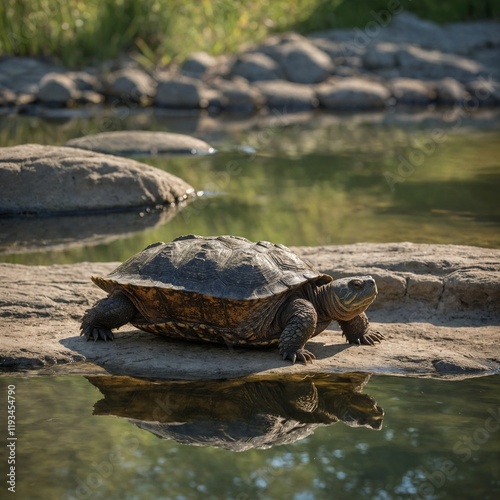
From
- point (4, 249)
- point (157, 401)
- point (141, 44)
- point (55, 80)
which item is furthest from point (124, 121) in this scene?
point (157, 401)

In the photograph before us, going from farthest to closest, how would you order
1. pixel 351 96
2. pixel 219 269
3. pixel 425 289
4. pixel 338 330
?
1. pixel 351 96
2. pixel 425 289
3. pixel 338 330
4. pixel 219 269

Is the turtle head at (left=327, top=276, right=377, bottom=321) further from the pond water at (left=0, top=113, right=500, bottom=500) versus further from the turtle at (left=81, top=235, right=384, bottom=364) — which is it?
the pond water at (left=0, top=113, right=500, bottom=500)

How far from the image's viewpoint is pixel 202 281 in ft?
18.5

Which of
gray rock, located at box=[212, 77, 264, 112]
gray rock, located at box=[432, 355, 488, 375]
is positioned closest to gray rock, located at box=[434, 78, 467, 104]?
gray rock, located at box=[212, 77, 264, 112]

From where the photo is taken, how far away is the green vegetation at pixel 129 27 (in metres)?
19.4

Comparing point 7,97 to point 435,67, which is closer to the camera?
point 7,97

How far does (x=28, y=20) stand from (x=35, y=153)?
1009 cm

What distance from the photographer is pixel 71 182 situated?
10141mm

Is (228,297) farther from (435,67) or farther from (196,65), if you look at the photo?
(435,67)

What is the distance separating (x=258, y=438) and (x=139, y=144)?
8.71m

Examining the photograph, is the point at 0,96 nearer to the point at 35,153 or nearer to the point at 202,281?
the point at 35,153

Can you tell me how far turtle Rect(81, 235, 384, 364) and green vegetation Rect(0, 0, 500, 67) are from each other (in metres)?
14.3

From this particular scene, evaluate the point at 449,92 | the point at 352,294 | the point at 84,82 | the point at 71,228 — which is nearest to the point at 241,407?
the point at 352,294

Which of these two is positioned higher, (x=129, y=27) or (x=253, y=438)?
(x=129, y=27)
